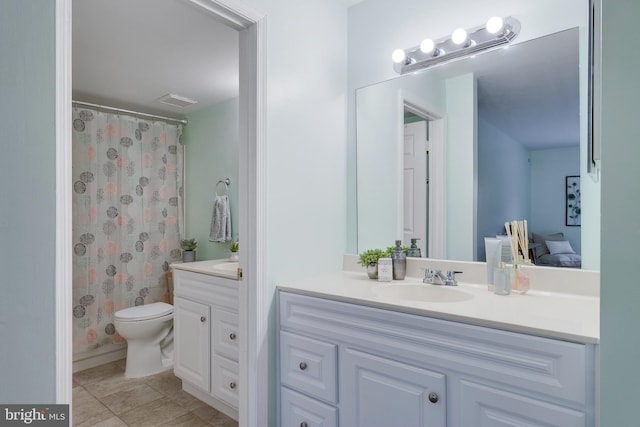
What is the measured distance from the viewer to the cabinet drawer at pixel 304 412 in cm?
151

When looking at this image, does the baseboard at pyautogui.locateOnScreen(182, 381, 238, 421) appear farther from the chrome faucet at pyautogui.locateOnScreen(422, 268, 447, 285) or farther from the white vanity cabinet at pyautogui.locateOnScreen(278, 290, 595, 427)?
the chrome faucet at pyautogui.locateOnScreen(422, 268, 447, 285)

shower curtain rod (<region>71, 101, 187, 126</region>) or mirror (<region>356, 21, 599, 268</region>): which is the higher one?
shower curtain rod (<region>71, 101, 187, 126</region>)

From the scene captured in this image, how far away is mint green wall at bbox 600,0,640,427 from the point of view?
29.0 inches

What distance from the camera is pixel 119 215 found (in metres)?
3.31

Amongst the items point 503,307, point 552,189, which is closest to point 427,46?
point 552,189

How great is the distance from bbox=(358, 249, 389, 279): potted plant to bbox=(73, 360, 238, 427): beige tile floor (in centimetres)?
125

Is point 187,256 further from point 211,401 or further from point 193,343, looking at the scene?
point 211,401

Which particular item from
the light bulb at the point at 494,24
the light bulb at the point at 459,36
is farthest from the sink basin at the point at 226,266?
the light bulb at the point at 494,24

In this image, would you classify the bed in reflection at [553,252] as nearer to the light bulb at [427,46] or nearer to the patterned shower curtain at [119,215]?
the light bulb at [427,46]

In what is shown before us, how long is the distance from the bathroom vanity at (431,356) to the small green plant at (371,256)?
6.2 inches

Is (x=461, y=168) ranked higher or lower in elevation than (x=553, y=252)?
higher

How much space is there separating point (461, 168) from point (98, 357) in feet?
10.8

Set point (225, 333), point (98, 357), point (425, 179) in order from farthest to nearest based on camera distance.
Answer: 1. point (98, 357)
2. point (225, 333)
3. point (425, 179)

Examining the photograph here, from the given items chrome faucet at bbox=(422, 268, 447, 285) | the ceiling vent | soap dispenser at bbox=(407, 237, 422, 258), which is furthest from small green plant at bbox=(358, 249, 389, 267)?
the ceiling vent
